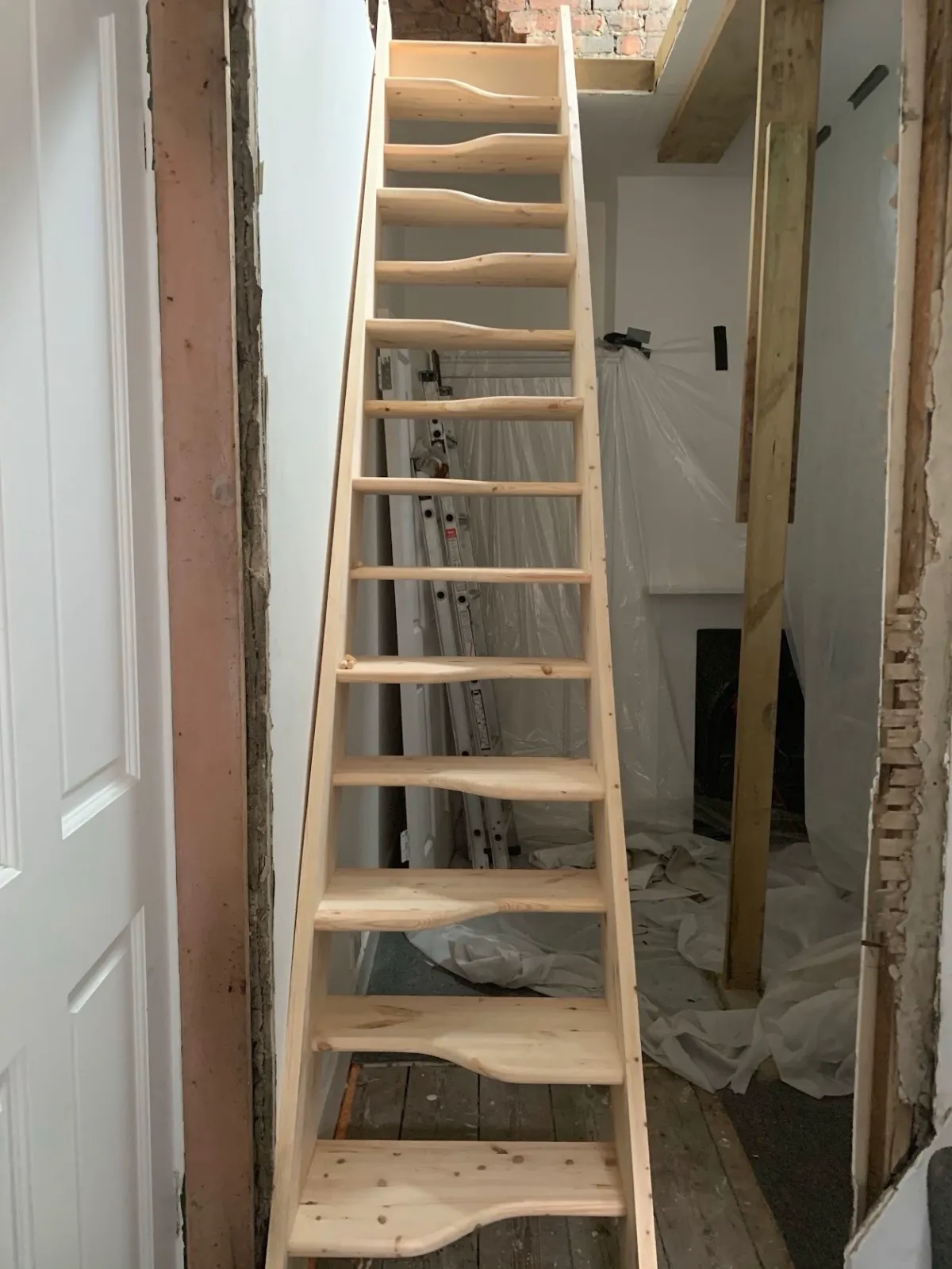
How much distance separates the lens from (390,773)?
5.67ft

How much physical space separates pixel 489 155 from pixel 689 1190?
2526 millimetres

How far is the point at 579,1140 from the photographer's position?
80.4 inches

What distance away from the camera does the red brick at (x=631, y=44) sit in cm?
307

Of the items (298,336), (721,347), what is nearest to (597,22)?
(721,347)

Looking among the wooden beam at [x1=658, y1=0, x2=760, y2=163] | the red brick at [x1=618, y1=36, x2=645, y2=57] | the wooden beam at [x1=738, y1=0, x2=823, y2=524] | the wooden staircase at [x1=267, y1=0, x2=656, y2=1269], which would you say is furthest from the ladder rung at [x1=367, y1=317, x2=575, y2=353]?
the red brick at [x1=618, y1=36, x2=645, y2=57]

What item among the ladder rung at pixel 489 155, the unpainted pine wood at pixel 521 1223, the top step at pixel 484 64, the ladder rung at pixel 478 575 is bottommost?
Answer: the unpainted pine wood at pixel 521 1223

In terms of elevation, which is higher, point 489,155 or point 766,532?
point 489,155

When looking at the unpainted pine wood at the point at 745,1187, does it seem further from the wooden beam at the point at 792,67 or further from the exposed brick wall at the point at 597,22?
the exposed brick wall at the point at 597,22

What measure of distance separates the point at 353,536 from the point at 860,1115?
1483mm

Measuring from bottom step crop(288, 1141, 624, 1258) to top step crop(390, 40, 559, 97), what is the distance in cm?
269

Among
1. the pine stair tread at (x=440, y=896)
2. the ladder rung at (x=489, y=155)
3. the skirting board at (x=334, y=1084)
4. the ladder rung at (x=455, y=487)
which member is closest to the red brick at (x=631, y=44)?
the ladder rung at (x=489, y=155)

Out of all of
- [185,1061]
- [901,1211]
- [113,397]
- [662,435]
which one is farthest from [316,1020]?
[662,435]

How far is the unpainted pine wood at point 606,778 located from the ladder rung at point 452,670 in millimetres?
76

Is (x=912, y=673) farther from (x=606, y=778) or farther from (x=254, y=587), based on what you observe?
(x=254, y=587)
